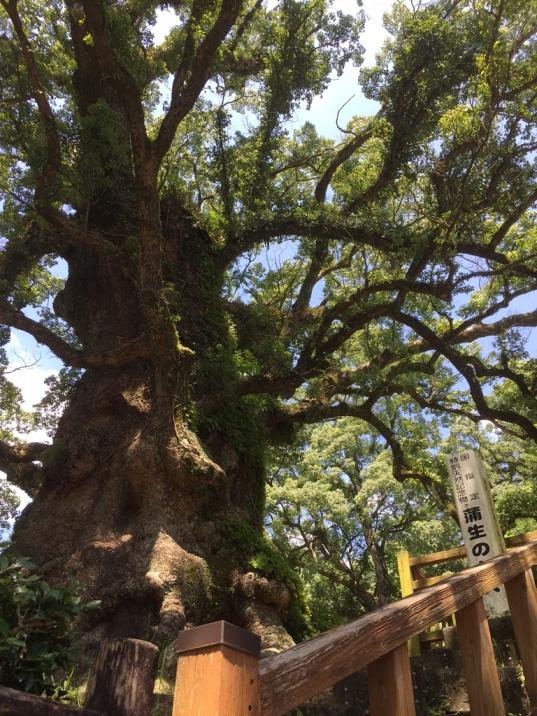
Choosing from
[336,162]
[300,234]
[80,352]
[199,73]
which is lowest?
[80,352]

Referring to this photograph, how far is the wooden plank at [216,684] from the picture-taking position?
1.30 m

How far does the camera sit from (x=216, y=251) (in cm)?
852

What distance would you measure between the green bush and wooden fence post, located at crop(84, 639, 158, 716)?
634 mm

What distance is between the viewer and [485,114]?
22.5 ft

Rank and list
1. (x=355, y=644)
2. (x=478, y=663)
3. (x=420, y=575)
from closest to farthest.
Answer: (x=355, y=644), (x=478, y=663), (x=420, y=575)

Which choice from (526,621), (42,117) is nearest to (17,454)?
(42,117)

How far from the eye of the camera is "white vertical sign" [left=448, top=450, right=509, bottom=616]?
555cm

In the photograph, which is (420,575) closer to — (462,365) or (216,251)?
(462,365)

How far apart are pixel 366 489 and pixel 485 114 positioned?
1209cm

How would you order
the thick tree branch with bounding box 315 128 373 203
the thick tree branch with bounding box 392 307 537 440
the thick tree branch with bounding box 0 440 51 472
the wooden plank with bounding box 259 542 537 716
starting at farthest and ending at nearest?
1. the thick tree branch with bounding box 315 128 373 203
2. the thick tree branch with bounding box 392 307 537 440
3. the thick tree branch with bounding box 0 440 51 472
4. the wooden plank with bounding box 259 542 537 716

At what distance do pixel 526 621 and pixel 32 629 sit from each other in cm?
254

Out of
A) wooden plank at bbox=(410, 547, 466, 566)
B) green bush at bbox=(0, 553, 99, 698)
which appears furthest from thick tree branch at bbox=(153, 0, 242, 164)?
wooden plank at bbox=(410, 547, 466, 566)

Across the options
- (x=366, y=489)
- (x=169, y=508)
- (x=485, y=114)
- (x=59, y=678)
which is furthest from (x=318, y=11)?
(x=366, y=489)

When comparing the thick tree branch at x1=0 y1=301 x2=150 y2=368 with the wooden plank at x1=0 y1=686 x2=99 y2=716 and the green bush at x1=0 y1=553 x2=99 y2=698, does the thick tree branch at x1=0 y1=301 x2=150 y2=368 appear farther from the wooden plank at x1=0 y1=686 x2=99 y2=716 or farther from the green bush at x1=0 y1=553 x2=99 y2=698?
the wooden plank at x1=0 y1=686 x2=99 y2=716
